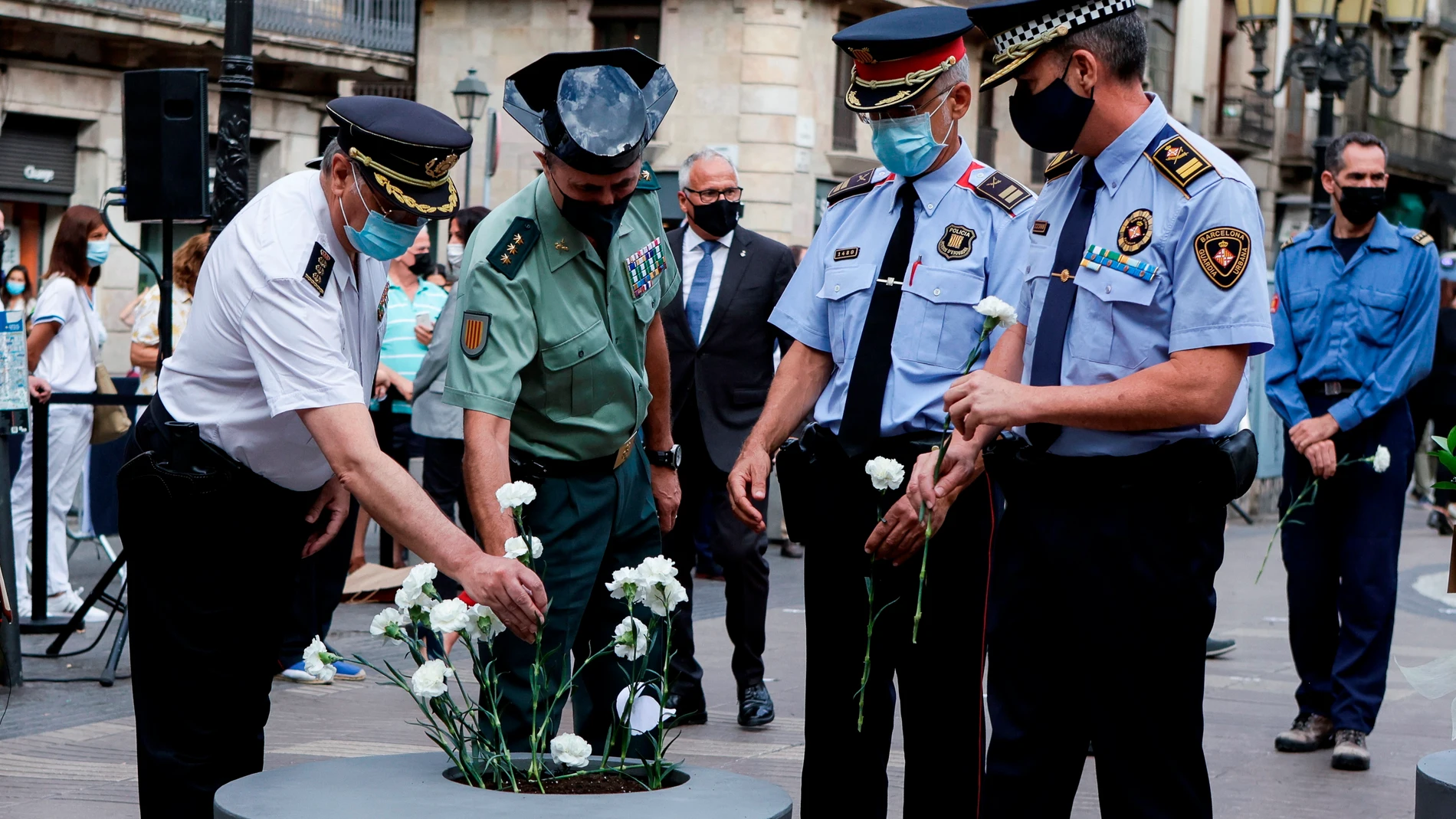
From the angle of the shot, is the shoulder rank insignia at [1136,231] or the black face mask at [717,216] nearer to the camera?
→ the shoulder rank insignia at [1136,231]

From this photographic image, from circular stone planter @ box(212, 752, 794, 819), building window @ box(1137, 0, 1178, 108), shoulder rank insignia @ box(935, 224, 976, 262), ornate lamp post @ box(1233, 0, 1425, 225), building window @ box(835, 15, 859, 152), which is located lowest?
circular stone planter @ box(212, 752, 794, 819)

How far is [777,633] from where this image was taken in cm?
881

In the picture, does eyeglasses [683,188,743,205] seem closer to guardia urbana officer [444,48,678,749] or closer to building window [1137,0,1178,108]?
guardia urbana officer [444,48,678,749]

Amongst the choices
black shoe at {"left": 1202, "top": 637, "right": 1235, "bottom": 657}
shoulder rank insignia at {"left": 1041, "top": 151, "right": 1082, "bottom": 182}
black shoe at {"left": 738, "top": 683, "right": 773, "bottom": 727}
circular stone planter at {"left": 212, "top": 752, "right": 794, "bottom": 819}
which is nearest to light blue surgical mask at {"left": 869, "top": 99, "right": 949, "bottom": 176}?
shoulder rank insignia at {"left": 1041, "top": 151, "right": 1082, "bottom": 182}

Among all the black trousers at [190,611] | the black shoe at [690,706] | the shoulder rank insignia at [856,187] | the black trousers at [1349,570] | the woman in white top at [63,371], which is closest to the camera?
the black trousers at [190,611]

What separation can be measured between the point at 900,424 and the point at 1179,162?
3.48 ft

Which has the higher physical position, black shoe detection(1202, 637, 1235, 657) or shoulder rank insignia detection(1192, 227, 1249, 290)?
shoulder rank insignia detection(1192, 227, 1249, 290)

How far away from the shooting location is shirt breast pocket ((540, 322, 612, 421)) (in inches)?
161

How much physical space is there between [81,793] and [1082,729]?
3353 millimetres

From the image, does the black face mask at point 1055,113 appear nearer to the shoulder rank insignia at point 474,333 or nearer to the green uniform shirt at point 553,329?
the green uniform shirt at point 553,329

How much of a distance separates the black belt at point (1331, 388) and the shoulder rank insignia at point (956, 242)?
269cm

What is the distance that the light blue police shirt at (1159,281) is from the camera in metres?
3.29

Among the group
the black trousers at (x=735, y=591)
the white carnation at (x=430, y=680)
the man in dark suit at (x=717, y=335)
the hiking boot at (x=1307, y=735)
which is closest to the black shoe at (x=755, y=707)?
the black trousers at (x=735, y=591)

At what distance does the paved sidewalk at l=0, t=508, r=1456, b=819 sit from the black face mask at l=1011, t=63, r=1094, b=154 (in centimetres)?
102
